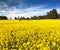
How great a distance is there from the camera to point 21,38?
513 inches

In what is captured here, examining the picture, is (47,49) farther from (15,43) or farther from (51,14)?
(51,14)

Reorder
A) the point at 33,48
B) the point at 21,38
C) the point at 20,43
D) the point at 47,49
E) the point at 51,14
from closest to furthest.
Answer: the point at 47,49, the point at 33,48, the point at 20,43, the point at 21,38, the point at 51,14

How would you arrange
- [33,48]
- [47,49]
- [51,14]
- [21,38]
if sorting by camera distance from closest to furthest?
1. [47,49]
2. [33,48]
3. [21,38]
4. [51,14]

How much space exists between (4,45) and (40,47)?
2144mm

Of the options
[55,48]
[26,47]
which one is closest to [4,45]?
[26,47]

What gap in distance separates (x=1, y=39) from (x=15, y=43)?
974 mm

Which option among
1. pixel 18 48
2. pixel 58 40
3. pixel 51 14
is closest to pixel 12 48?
pixel 18 48

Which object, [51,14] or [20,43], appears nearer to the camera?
[20,43]

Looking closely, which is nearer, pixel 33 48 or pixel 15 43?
pixel 33 48

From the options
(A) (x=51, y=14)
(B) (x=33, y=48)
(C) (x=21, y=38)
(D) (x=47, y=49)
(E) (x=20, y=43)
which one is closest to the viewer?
(D) (x=47, y=49)

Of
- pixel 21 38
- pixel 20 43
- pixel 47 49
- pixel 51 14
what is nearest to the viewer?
pixel 47 49

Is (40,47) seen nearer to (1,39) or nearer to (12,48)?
(12,48)

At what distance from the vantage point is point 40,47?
1060 centimetres

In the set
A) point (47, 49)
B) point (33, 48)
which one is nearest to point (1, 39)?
point (33, 48)
